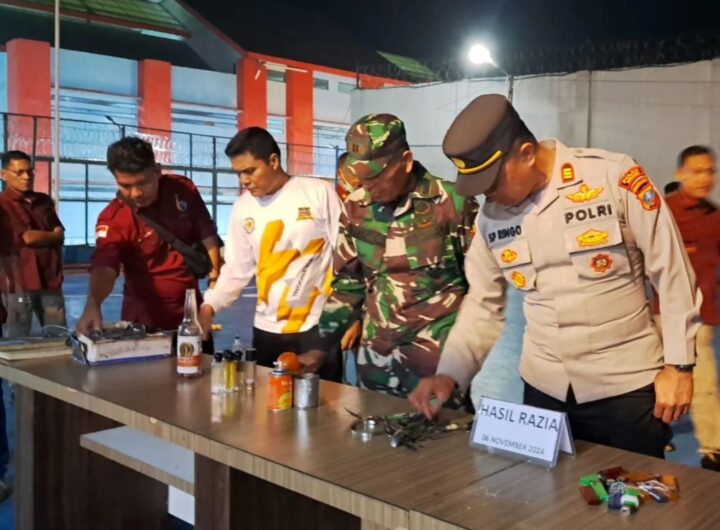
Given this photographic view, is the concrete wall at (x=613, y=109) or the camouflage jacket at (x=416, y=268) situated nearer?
the camouflage jacket at (x=416, y=268)

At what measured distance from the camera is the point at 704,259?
3.27 m

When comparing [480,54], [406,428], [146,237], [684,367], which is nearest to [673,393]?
[684,367]

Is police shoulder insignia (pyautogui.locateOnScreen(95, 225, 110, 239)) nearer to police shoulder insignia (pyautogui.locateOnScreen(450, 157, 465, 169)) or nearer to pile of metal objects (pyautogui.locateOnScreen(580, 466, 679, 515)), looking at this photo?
police shoulder insignia (pyautogui.locateOnScreen(450, 157, 465, 169))

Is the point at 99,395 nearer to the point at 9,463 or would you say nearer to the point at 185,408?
the point at 185,408

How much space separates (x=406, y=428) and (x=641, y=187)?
2.14ft

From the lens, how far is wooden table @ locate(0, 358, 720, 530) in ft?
3.98

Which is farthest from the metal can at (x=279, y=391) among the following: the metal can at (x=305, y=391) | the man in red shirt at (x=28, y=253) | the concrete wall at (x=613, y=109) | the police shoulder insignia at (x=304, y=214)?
the concrete wall at (x=613, y=109)

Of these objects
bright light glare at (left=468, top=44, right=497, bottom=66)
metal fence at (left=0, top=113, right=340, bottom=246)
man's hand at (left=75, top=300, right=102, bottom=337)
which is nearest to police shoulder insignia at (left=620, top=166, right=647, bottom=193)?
man's hand at (left=75, top=300, right=102, bottom=337)

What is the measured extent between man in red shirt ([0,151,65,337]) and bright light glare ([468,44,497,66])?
988cm

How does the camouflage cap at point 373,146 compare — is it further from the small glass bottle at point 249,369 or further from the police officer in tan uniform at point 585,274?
the small glass bottle at point 249,369

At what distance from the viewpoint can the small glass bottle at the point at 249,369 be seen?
6.48 feet

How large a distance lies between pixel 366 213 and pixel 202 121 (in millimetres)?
12793

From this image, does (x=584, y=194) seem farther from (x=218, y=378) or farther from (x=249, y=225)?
(x=249, y=225)

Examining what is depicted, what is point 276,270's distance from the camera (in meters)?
2.63
